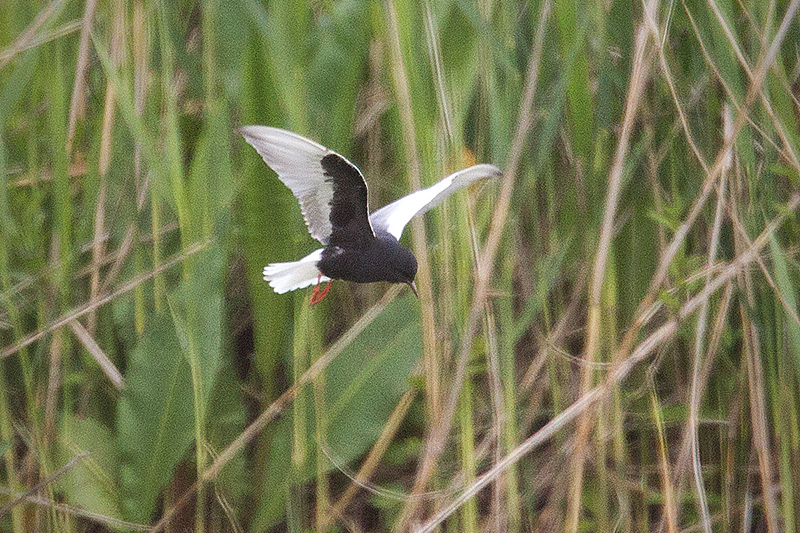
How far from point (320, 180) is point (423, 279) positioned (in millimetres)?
216

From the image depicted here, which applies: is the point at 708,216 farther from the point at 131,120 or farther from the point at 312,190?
the point at 131,120

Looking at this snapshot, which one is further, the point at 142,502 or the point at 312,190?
the point at 142,502

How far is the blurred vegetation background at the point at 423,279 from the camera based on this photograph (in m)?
1.13

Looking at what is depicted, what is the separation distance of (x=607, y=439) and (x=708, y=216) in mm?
318

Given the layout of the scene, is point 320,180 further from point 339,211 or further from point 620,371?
point 620,371

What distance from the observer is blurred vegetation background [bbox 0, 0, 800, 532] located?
44.4 inches

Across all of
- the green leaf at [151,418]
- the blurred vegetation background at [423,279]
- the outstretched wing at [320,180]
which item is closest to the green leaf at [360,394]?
the blurred vegetation background at [423,279]

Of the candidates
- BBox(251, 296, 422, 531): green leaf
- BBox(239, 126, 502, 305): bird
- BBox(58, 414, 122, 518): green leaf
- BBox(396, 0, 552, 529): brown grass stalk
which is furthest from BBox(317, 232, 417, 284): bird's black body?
BBox(58, 414, 122, 518): green leaf

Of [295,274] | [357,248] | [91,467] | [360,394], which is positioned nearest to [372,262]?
[357,248]

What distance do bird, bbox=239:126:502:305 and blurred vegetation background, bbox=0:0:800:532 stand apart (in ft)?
0.22

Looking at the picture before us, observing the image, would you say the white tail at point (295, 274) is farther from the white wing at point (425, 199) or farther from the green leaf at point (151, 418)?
the green leaf at point (151, 418)

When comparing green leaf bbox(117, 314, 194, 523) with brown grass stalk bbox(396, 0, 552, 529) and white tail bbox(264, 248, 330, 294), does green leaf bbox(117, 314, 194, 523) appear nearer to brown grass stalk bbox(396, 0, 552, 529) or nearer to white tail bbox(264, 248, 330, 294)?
white tail bbox(264, 248, 330, 294)

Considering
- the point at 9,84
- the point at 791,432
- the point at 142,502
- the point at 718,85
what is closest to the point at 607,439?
the point at 791,432

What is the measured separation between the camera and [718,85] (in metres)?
1.25
